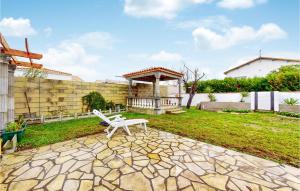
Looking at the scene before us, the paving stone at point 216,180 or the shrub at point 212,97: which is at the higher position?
the shrub at point 212,97

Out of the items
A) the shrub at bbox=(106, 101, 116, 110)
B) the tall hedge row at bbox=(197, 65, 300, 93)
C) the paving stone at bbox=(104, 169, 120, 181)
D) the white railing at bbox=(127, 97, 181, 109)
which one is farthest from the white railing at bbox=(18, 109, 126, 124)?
the tall hedge row at bbox=(197, 65, 300, 93)

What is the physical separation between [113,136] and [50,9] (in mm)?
7038

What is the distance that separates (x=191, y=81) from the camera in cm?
1792

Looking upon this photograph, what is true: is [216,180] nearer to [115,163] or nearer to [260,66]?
[115,163]

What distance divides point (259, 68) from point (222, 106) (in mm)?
12555

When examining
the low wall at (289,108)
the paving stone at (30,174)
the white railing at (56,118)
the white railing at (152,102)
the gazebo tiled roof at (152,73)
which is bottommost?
the paving stone at (30,174)

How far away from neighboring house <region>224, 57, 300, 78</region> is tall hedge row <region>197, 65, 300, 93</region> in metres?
6.38

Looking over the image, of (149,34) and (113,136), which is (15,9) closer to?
(113,136)

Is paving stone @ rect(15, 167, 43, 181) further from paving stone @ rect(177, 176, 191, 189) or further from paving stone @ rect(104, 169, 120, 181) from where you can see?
paving stone @ rect(177, 176, 191, 189)

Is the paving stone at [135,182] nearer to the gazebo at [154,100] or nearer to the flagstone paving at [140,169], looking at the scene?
the flagstone paving at [140,169]

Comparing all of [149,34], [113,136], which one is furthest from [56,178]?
[149,34]

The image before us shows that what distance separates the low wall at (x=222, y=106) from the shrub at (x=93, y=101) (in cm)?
840

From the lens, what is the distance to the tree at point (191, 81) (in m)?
14.6

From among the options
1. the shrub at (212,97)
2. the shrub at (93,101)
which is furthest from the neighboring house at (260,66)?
the shrub at (93,101)
